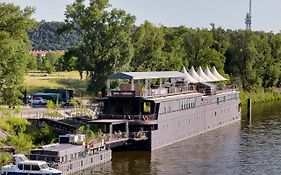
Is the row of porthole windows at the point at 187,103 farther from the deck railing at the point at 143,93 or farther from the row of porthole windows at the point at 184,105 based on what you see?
the deck railing at the point at 143,93

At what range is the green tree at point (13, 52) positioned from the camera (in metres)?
69.6

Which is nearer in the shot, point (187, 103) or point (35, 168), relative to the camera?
point (35, 168)

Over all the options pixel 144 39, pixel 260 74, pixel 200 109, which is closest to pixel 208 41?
pixel 260 74

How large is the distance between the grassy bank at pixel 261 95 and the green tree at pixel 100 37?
49649 mm

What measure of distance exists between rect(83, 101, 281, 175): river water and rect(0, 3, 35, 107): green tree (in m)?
13.0

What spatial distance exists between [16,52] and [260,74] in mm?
116204

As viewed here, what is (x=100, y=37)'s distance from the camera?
114375 mm

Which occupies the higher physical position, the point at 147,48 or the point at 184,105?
the point at 147,48

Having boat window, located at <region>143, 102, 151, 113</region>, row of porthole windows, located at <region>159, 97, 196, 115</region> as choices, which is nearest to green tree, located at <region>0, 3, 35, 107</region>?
row of porthole windows, located at <region>159, 97, 196, 115</region>

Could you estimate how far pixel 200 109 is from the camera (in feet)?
320

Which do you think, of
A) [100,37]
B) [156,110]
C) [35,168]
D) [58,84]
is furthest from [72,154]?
[58,84]

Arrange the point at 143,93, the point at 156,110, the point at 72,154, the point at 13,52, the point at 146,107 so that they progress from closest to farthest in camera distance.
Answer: the point at 72,154
the point at 13,52
the point at 156,110
the point at 143,93
the point at 146,107

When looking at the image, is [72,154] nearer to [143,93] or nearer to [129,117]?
[129,117]

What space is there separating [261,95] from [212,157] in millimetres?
95715
